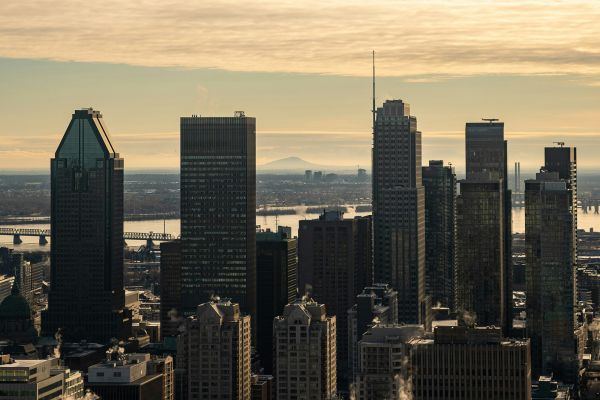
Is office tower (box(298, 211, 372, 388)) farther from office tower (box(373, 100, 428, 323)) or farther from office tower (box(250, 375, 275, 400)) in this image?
office tower (box(250, 375, 275, 400))

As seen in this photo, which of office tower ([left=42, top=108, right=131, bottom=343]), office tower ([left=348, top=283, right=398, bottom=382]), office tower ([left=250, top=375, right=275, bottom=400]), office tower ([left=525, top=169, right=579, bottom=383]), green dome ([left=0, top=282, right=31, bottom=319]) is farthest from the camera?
office tower ([left=42, top=108, right=131, bottom=343])

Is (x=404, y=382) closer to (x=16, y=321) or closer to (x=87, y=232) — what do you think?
(x=16, y=321)

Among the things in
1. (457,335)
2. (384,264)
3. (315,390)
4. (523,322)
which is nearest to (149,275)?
(384,264)

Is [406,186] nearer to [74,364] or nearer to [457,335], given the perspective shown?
[74,364]

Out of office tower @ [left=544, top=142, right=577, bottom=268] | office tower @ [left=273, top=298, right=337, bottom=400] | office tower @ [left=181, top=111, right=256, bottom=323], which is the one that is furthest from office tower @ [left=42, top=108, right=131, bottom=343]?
office tower @ [left=273, top=298, right=337, bottom=400]

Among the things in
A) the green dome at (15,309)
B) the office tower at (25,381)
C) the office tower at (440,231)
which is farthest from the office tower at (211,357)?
the office tower at (440,231)

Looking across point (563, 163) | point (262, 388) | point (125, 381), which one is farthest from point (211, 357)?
point (563, 163)
